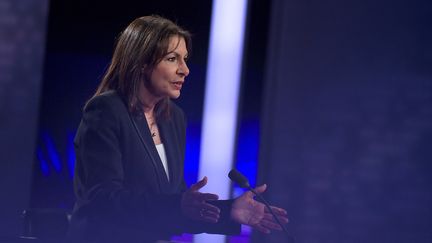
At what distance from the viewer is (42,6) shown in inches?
106

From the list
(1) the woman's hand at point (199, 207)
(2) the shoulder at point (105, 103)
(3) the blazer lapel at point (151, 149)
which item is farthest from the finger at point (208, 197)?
(2) the shoulder at point (105, 103)

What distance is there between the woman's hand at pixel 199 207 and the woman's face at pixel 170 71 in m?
0.42

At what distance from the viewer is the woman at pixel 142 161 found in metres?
1.33

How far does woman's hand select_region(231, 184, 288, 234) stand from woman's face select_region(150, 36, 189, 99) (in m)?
0.42

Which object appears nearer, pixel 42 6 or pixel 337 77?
pixel 42 6

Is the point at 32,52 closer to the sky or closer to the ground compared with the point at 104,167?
closer to the sky

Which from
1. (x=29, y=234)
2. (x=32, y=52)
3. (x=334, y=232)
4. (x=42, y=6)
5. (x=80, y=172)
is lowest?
(x=334, y=232)

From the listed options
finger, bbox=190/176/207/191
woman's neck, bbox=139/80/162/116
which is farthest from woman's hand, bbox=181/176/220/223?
woman's neck, bbox=139/80/162/116

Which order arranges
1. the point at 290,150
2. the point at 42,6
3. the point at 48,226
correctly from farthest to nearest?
1. the point at 290,150
2. the point at 42,6
3. the point at 48,226

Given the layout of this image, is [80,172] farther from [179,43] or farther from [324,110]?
[324,110]

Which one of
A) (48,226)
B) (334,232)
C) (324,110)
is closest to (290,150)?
(324,110)

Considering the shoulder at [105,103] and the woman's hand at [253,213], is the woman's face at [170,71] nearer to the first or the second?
the shoulder at [105,103]

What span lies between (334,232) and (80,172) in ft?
5.87

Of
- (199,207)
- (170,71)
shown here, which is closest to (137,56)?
(170,71)
